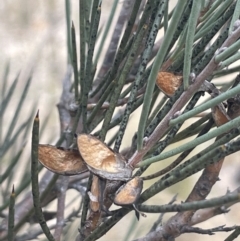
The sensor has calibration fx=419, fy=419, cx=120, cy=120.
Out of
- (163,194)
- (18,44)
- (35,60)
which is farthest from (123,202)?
(18,44)

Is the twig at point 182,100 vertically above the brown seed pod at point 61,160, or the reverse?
the twig at point 182,100

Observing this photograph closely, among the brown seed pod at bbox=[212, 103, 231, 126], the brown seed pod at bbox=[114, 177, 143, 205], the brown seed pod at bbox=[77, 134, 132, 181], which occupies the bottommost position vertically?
the brown seed pod at bbox=[114, 177, 143, 205]

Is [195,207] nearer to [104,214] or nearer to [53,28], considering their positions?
[104,214]

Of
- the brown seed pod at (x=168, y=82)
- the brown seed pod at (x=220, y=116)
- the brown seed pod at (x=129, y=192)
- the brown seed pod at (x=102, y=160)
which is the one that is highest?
the brown seed pod at (x=168, y=82)

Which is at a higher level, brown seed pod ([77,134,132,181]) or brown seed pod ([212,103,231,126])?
brown seed pod ([212,103,231,126])
